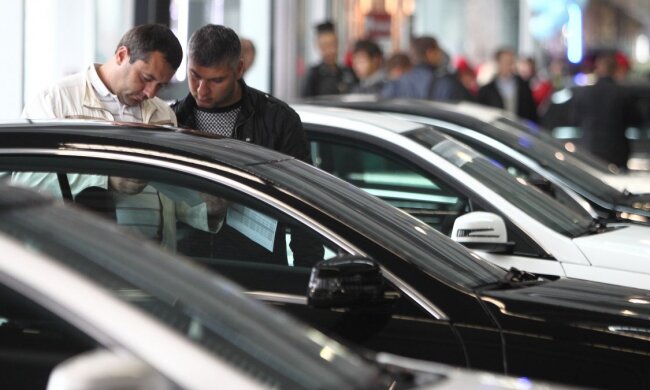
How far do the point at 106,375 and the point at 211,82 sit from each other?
12.2 feet

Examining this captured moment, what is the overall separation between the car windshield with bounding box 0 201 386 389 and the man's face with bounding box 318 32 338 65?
34.7 feet

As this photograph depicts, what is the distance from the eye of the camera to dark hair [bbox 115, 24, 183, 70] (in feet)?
18.2

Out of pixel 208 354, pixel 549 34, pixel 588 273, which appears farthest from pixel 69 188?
pixel 549 34

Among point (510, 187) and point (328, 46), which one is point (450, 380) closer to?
point (510, 187)

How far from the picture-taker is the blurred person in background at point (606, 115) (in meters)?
15.1

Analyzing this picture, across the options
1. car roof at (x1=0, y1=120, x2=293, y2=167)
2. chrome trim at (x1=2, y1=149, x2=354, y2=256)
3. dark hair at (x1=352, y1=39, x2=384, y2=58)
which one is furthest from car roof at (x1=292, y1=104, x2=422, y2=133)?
dark hair at (x1=352, y1=39, x2=384, y2=58)

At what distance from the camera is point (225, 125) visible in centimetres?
600

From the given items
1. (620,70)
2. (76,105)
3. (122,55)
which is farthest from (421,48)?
(76,105)

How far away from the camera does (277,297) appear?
414 centimetres

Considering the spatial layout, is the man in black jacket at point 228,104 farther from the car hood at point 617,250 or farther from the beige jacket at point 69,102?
the car hood at point 617,250

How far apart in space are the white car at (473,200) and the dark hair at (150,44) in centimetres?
131

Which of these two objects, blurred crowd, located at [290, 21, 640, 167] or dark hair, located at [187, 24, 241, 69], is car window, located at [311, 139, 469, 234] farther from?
blurred crowd, located at [290, 21, 640, 167]

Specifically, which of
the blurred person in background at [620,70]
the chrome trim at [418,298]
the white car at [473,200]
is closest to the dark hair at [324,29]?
the blurred person in background at [620,70]

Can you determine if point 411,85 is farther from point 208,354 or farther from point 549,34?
point 549,34
